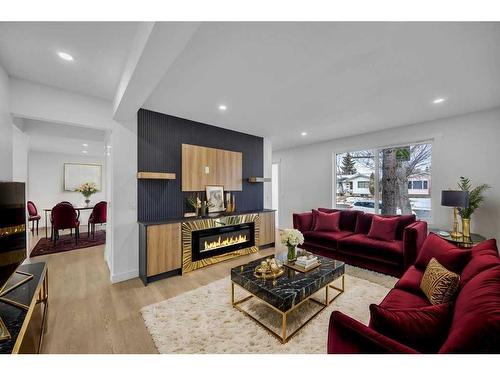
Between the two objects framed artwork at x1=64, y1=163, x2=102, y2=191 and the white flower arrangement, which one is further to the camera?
framed artwork at x1=64, y1=163, x2=102, y2=191

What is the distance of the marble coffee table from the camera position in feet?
5.77

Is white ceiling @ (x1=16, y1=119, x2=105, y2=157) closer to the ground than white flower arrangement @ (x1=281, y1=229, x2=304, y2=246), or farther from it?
farther from it

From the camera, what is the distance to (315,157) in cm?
568

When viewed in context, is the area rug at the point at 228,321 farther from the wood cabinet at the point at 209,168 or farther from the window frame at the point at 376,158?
the window frame at the point at 376,158

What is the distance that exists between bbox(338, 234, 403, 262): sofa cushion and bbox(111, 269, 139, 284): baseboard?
3.26 meters

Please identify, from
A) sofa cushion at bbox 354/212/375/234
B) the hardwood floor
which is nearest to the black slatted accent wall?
the hardwood floor

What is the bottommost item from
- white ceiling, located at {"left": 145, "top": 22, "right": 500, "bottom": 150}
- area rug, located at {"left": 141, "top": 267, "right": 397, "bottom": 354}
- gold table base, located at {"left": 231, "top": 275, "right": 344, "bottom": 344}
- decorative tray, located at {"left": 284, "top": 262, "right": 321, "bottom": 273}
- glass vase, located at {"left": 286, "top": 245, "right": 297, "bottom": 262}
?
area rug, located at {"left": 141, "top": 267, "right": 397, "bottom": 354}

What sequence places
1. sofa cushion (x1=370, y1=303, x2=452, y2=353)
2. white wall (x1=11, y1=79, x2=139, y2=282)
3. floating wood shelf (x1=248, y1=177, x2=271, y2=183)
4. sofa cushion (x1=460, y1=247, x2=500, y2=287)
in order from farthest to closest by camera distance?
floating wood shelf (x1=248, y1=177, x2=271, y2=183) < white wall (x1=11, y1=79, x2=139, y2=282) < sofa cushion (x1=460, y1=247, x2=500, y2=287) < sofa cushion (x1=370, y1=303, x2=452, y2=353)

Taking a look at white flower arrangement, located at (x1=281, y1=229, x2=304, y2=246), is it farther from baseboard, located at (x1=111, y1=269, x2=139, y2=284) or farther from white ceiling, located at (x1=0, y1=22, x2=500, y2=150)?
baseboard, located at (x1=111, y1=269, x2=139, y2=284)

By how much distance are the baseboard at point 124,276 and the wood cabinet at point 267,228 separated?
2.32 m

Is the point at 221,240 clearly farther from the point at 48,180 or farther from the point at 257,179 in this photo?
the point at 48,180

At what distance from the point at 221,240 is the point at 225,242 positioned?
0.10m

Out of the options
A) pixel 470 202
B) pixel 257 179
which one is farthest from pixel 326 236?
pixel 470 202
